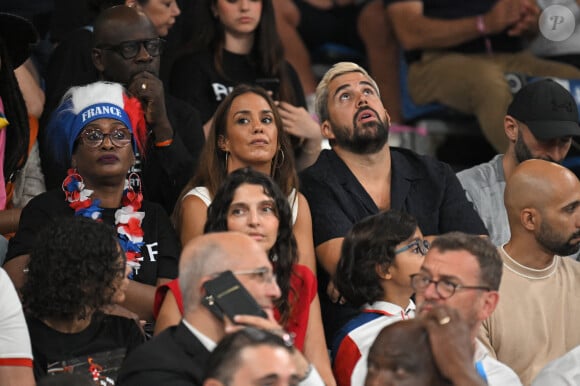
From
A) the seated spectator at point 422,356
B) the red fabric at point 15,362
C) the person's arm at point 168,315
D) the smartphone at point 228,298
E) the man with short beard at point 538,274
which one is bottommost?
the man with short beard at point 538,274

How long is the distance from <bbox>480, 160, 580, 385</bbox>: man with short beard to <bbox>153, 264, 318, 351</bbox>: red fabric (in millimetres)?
757

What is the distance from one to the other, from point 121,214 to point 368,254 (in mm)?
945

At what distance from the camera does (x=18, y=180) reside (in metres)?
5.53

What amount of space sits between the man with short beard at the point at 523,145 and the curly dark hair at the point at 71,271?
2.17m

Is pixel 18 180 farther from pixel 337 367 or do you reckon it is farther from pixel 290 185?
pixel 337 367

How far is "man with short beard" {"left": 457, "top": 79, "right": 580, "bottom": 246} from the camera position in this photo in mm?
5973

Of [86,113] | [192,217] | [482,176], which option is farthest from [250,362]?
[482,176]

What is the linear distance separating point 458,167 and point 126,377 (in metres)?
4.09

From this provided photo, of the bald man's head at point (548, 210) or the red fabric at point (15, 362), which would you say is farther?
the bald man's head at point (548, 210)

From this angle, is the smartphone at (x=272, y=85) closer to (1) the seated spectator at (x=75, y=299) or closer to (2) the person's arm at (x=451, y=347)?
(1) the seated spectator at (x=75, y=299)

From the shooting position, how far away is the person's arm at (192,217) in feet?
16.5

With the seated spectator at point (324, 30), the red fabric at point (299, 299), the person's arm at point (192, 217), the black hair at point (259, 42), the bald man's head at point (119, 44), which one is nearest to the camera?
the red fabric at point (299, 299)

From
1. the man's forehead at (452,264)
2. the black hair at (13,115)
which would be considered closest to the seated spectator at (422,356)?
the man's forehead at (452,264)

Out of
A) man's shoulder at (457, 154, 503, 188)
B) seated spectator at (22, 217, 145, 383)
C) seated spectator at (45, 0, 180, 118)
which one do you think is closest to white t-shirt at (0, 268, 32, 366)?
seated spectator at (22, 217, 145, 383)
